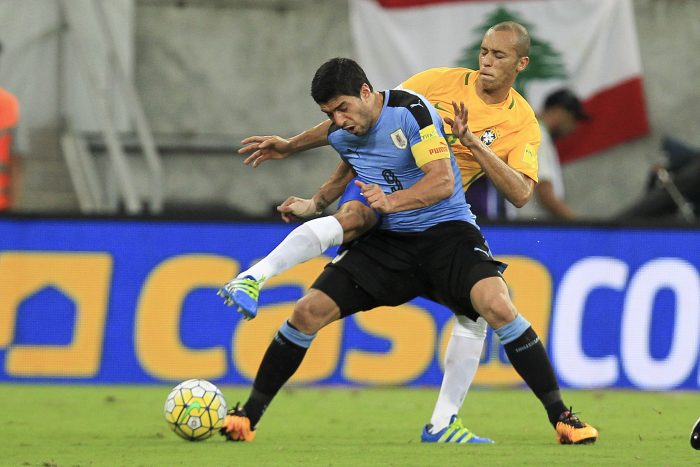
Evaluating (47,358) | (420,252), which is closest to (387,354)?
(47,358)

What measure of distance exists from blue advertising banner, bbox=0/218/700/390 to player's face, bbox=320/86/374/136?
4145mm

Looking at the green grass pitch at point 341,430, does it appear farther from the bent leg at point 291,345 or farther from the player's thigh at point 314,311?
the player's thigh at point 314,311

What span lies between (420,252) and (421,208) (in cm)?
29

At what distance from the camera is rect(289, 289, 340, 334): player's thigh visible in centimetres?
741

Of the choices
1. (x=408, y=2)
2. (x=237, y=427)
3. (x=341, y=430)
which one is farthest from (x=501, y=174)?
(x=408, y=2)

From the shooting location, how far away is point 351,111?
23.2 ft

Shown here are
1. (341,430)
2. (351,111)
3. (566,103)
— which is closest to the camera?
(351,111)

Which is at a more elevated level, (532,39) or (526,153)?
(526,153)

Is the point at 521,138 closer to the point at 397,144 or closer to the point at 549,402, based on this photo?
the point at 397,144

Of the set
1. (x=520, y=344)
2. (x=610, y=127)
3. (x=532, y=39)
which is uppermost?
Result: (x=520, y=344)

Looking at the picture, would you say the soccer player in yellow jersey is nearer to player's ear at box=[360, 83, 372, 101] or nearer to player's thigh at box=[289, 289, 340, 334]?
player's thigh at box=[289, 289, 340, 334]

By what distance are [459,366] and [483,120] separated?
4.22 feet

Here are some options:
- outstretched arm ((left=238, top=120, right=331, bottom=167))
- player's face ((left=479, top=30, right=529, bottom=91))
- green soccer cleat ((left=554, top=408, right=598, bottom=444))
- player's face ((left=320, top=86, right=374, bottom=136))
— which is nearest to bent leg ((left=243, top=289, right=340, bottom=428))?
outstretched arm ((left=238, top=120, right=331, bottom=167))

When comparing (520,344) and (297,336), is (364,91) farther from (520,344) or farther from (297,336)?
(520,344)
